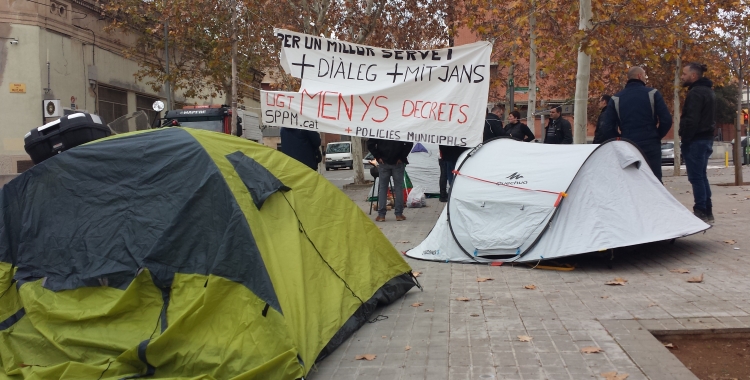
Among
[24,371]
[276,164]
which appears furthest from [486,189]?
[24,371]

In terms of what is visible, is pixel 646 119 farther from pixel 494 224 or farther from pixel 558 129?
pixel 558 129

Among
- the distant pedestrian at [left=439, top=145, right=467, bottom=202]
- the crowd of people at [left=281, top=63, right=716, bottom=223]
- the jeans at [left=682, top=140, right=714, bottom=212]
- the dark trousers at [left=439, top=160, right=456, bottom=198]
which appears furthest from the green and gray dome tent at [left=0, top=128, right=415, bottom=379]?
the dark trousers at [left=439, top=160, right=456, bottom=198]

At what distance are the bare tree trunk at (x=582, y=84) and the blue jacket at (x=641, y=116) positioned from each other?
2.34 m

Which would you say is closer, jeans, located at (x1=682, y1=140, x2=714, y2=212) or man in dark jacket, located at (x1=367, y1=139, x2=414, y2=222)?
jeans, located at (x1=682, y1=140, x2=714, y2=212)

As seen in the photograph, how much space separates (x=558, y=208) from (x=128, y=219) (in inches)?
167

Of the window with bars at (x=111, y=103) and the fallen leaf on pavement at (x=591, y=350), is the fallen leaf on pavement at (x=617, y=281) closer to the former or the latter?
the fallen leaf on pavement at (x=591, y=350)

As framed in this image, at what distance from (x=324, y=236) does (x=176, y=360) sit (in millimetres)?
1584

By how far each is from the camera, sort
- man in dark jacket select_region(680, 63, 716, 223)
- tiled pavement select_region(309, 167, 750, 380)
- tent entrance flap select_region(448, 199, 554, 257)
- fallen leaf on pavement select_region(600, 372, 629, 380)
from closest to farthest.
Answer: fallen leaf on pavement select_region(600, 372, 629, 380) → tiled pavement select_region(309, 167, 750, 380) → tent entrance flap select_region(448, 199, 554, 257) → man in dark jacket select_region(680, 63, 716, 223)

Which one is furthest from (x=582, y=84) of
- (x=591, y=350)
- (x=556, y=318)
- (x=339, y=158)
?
(x=339, y=158)

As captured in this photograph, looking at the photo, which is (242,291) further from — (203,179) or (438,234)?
(438,234)

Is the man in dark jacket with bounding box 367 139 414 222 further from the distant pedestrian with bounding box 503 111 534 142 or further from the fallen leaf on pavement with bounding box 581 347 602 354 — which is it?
the fallen leaf on pavement with bounding box 581 347 602 354

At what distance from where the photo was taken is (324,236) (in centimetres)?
522

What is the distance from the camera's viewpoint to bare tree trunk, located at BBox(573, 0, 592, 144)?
10.9 m

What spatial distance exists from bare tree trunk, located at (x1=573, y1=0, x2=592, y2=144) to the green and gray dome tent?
6971mm
